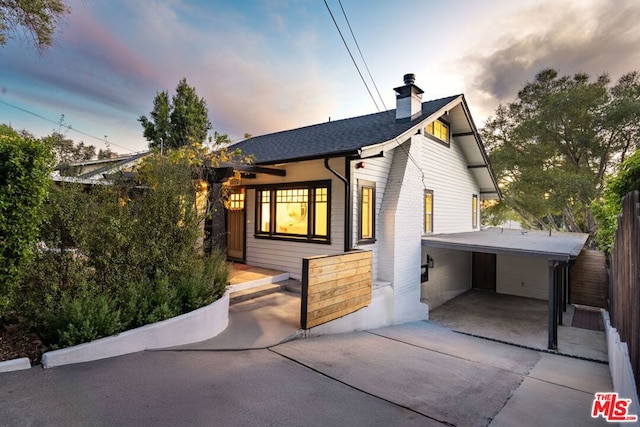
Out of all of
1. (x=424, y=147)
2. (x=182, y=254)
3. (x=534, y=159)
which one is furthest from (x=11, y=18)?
(x=534, y=159)

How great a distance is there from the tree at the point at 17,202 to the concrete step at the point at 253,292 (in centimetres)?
329

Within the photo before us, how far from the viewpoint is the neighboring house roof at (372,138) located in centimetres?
685

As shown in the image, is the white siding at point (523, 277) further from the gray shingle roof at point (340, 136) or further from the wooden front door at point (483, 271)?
the gray shingle roof at point (340, 136)

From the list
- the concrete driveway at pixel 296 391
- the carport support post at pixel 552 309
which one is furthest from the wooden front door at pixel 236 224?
the carport support post at pixel 552 309

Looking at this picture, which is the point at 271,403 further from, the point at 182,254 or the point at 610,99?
the point at 610,99

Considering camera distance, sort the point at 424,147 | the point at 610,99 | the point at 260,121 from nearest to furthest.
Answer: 1. the point at 424,147
2. the point at 610,99
3. the point at 260,121

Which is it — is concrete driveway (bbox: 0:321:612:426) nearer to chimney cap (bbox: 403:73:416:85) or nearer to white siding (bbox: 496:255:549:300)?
chimney cap (bbox: 403:73:416:85)

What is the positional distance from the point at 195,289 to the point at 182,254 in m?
0.59

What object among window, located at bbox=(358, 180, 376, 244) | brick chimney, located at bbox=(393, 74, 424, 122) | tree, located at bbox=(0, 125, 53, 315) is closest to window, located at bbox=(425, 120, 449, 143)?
brick chimney, located at bbox=(393, 74, 424, 122)

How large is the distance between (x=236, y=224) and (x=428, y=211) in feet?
19.4

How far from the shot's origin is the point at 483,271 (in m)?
13.2

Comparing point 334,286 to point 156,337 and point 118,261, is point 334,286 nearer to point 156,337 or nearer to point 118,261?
point 156,337

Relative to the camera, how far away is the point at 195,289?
14.8 ft

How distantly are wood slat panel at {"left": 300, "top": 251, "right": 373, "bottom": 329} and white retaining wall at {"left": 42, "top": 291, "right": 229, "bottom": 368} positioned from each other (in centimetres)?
130
